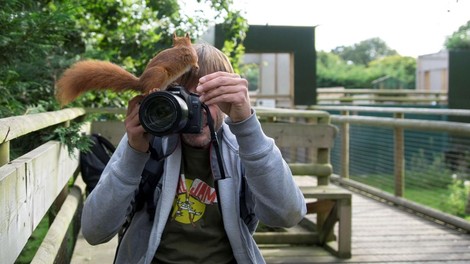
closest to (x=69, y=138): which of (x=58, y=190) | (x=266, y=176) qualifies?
(x=58, y=190)

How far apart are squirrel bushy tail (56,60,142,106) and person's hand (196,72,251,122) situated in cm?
21

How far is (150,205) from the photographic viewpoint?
7.06 feet

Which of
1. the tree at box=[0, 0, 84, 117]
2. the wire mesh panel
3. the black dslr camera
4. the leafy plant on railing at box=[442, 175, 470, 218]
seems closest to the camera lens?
the black dslr camera

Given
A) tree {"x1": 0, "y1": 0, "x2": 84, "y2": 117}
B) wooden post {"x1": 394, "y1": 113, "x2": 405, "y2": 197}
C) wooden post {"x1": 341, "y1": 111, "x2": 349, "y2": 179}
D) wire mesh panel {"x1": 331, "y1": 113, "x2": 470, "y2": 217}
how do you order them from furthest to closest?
wooden post {"x1": 341, "y1": 111, "x2": 349, "y2": 179}, wire mesh panel {"x1": 331, "y1": 113, "x2": 470, "y2": 217}, wooden post {"x1": 394, "y1": 113, "x2": 405, "y2": 197}, tree {"x1": 0, "y1": 0, "x2": 84, "y2": 117}

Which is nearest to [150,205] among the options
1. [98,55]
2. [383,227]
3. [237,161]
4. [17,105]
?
[237,161]

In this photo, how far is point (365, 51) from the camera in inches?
2643

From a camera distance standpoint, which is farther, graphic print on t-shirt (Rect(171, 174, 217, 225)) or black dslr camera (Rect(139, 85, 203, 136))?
graphic print on t-shirt (Rect(171, 174, 217, 225))

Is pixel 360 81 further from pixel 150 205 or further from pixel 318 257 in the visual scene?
pixel 150 205

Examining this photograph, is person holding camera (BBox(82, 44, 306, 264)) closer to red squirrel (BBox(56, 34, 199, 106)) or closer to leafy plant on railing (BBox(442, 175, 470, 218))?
red squirrel (BBox(56, 34, 199, 106))

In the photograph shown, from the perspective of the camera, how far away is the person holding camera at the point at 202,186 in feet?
6.43

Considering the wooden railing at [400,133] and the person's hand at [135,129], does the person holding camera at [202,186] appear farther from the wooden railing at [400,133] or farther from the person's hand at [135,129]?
the wooden railing at [400,133]

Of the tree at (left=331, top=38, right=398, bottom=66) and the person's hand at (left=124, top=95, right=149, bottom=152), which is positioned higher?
the tree at (left=331, top=38, right=398, bottom=66)

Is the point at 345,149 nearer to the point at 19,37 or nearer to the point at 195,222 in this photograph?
the point at 19,37

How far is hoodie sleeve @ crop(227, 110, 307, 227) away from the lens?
6.46ft
